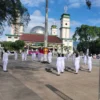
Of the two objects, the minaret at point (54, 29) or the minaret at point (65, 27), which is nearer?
the minaret at point (65, 27)

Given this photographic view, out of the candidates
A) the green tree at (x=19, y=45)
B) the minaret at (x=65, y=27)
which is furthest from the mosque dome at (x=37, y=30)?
the green tree at (x=19, y=45)

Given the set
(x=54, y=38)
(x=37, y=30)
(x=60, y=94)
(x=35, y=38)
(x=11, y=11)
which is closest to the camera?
(x=60, y=94)

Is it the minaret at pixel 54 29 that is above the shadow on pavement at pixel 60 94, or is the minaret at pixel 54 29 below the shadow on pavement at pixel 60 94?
above

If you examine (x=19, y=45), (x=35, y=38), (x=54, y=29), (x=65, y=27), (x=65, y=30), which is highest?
(x=54, y=29)

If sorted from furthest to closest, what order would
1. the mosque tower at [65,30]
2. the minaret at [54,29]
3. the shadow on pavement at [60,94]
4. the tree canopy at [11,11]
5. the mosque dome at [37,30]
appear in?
the minaret at [54,29]
the mosque dome at [37,30]
the mosque tower at [65,30]
the tree canopy at [11,11]
the shadow on pavement at [60,94]

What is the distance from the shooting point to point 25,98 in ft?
30.7

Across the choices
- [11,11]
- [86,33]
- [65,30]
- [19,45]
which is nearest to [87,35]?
[86,33]

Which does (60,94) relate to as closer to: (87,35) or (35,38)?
(87,35)

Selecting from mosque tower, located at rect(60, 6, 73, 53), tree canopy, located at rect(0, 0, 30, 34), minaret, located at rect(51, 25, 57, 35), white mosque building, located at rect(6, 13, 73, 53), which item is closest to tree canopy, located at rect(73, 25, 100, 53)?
white mosque building, located at rect(6, 13, 73, 53)

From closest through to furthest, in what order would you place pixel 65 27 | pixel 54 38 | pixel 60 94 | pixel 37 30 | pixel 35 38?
pixel 60 94
pixel 35 38
pixel 54 38
pixel 65 27
pixel 37 30

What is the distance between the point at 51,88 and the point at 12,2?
611 cm

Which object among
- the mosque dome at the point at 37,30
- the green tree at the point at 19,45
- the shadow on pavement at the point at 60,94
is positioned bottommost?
the shadow on pavement at the point at 60,94

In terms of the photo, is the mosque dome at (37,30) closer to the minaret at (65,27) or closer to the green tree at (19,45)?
the minaret at (65,27)

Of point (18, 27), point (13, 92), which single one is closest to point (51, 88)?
point (13, 92)
